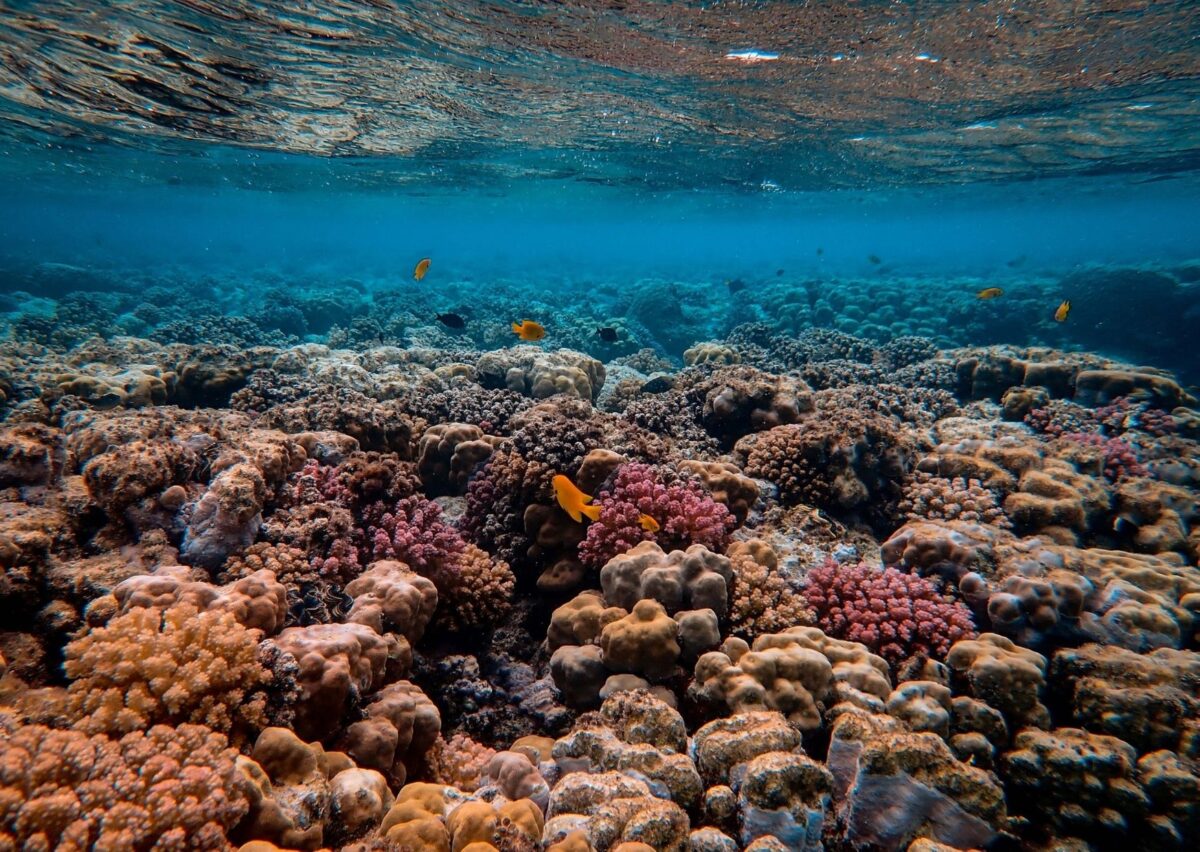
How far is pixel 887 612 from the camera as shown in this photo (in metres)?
5.12

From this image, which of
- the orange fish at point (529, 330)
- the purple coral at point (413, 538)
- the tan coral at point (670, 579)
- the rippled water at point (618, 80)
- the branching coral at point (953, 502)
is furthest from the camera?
the rippled water at point (618, 80)

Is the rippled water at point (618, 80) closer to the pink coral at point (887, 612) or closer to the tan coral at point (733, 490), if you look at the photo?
the tan coral at point (733, 490)

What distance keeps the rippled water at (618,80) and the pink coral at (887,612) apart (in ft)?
40.9

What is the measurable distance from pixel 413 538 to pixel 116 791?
3.27 meters

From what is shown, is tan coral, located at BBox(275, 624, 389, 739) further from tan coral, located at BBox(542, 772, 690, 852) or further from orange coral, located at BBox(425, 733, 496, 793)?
tan coral, located at BBox(542, 772, 690, 852)

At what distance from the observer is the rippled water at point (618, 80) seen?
12586 millimetres

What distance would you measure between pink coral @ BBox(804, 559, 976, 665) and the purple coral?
12.2 ft

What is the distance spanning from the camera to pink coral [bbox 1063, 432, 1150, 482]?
326 inches

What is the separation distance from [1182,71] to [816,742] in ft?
74.8

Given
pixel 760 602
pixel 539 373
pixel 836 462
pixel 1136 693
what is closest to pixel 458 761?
pixel 760 602

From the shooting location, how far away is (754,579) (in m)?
5.14

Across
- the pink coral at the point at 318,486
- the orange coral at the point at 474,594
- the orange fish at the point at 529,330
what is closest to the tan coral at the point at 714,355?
the orange fish at the point at 529,330

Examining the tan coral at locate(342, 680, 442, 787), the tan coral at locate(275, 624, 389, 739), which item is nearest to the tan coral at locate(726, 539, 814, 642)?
the tan coral at locate(342, 680, 442, 787)

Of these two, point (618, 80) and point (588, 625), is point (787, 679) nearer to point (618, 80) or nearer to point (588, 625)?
point (588, 625)
